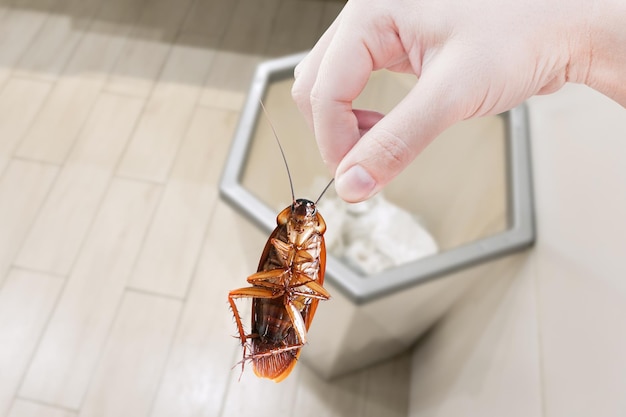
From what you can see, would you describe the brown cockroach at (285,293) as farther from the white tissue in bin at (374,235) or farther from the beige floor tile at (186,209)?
the beige floor tile at (186,209)

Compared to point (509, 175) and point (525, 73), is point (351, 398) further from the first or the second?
point (525, 73)

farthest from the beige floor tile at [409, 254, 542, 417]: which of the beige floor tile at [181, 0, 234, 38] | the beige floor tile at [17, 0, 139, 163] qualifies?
the beige floor tile at [181, 0, 234, 38]

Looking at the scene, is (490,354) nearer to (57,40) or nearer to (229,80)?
(229,80)

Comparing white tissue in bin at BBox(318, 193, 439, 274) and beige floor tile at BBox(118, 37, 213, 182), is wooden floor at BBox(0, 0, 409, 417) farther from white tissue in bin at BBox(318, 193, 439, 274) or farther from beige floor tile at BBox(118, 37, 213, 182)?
white tissue in bin at BBox(318, 193, 439, 274)

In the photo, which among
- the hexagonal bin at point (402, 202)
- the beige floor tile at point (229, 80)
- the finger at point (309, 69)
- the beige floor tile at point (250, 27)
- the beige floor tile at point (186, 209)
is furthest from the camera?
the beige floor tile at point (250, 27)

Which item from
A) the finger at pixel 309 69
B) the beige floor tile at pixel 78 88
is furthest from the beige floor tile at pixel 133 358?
the finger at pixel 309 69
